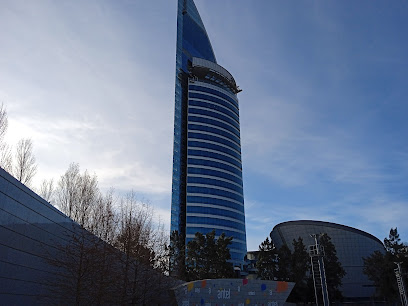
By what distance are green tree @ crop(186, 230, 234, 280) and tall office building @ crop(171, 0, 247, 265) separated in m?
42.7

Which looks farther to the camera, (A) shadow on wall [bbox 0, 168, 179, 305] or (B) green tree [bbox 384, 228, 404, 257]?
(B) green tree [bbox 384, 228, 404, 257]

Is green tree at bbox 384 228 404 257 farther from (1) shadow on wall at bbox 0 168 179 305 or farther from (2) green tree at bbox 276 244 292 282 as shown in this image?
(1) shadow on wall at bbox 0 168 179 305

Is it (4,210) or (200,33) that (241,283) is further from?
A: (200,33)

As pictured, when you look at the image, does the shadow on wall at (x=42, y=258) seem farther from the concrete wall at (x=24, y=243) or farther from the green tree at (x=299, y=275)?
the green tree at (x=299, y=275)

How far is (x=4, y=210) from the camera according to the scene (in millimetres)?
13406

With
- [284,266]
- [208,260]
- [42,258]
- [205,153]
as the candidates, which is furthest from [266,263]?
[205,153]

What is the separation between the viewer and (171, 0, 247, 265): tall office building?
99.3m

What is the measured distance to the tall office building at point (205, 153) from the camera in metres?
99.3

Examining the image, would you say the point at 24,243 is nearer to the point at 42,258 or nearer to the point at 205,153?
the point at 42,258

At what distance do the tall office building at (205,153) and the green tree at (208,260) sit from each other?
42706mm

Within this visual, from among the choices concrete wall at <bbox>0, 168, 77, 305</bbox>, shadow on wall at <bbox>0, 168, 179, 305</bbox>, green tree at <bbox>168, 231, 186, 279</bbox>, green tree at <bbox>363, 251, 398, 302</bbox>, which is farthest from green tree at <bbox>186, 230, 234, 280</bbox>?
concrete wall at <bbox>0, 168, 77, 305</bbox>

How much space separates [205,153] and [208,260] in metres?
55.5

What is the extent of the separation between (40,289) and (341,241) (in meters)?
81.1

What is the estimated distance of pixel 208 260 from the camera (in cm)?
5222
